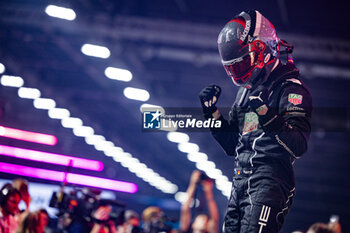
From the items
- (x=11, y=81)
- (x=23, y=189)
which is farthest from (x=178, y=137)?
(x=23, y=189)

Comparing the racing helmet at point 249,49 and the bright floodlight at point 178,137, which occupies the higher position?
the bright floodlight at point 178,137

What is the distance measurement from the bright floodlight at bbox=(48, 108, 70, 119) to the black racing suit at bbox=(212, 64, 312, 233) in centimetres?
1623

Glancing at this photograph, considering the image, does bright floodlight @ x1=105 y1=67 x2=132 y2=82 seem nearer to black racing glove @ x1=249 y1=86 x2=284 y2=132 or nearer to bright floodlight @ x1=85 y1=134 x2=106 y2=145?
bright floodlight @ x1=85 y1=134 x2=106 y2=145

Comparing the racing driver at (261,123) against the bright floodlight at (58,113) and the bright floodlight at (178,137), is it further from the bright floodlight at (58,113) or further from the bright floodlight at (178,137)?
the bright floodlight at (178,137)

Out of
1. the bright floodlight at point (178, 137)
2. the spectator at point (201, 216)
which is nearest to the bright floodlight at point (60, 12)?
the spectator at point (201, 216)

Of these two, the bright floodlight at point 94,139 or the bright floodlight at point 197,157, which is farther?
the bright floodlight at point 197,157

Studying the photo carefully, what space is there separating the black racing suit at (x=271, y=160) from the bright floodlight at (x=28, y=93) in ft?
47.9

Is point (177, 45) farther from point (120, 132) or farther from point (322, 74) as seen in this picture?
point (120, 132)

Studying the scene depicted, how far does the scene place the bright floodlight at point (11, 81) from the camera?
15454 mm

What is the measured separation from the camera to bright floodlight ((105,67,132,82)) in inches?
519

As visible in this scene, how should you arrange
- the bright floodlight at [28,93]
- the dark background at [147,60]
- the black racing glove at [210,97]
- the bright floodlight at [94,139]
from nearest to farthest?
the black racing glove at [210,97]
the dark background at [147,60]
the bright floodlight at [28,93]
the bright floodlight at [94,139]

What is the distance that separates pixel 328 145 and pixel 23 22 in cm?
1379

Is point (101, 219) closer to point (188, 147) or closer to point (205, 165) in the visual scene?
point (188, 147)

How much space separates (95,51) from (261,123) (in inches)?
400
